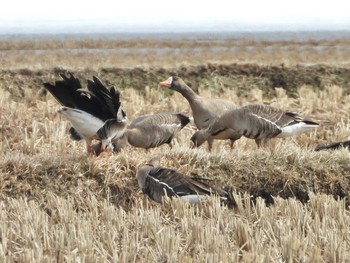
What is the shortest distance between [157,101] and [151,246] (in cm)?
799

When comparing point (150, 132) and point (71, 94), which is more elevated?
point (71, 94)

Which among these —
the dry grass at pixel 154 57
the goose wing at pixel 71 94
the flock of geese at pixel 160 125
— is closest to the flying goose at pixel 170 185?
the flock of geese at pixel 160 125

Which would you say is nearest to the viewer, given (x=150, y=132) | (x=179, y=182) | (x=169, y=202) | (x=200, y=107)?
(x=169, y=202)

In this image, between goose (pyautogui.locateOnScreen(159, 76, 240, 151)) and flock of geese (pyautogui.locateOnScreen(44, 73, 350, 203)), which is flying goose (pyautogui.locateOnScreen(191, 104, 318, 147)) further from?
goose (pyautogui.locateOnScreen(159, 76, 240, 151))

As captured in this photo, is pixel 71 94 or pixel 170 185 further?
pixel 71 94

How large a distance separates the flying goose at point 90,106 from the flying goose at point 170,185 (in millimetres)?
1042

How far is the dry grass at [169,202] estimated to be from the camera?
4.97 m

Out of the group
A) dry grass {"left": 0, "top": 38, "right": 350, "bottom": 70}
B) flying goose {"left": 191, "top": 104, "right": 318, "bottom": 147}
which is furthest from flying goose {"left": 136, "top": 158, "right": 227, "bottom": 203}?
dry grass {"left": 0, "top": 38, "right": 350, "bottom": 70}

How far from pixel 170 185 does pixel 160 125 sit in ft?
7.03

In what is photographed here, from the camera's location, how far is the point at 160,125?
29.3 feet

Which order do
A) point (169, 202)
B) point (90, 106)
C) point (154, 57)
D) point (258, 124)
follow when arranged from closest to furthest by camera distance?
point (169, 202) → point (90, 106) → point (258, 124) → point (154, 57)

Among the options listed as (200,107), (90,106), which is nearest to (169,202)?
(90,106)

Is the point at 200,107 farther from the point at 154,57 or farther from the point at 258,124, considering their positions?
the point at 154,57

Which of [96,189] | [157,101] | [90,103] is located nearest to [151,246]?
[96,189]
